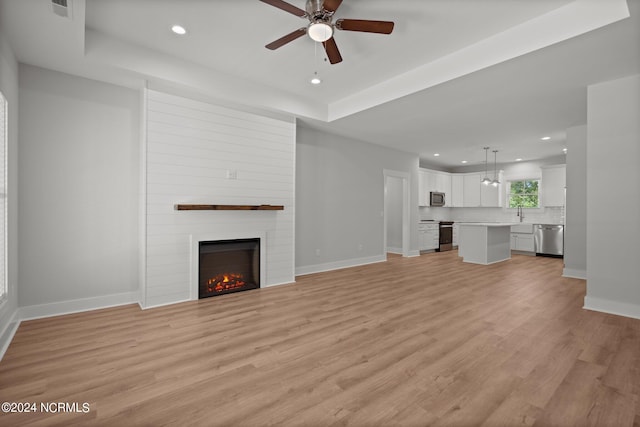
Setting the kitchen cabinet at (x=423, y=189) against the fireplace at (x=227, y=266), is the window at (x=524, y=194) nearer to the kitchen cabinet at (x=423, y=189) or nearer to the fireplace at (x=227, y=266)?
the kitchen cabinet at (x=423, y=189)

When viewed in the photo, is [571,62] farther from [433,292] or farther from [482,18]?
[433,292]

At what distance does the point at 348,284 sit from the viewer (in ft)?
16.1

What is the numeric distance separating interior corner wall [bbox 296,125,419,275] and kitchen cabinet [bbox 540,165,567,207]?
184 inches

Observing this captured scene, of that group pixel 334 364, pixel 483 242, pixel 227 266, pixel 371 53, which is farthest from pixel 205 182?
pixel 483 242

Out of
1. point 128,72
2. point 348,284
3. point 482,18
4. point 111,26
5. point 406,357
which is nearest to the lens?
point 406,357

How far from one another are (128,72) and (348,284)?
4.11 meters

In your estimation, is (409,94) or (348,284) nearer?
(409,94)

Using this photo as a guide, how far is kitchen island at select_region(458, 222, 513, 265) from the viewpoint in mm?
6824

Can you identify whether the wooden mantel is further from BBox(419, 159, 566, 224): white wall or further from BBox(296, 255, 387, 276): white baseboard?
BBox(419, 159, 566, 224): white wall

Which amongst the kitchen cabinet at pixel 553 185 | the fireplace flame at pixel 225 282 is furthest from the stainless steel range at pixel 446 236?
the fireplace flame at pixel 225 282

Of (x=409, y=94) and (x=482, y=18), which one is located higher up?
(x=482, y=18)

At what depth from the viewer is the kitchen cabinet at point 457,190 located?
401 inches

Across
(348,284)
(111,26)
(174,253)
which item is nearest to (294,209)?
(348,284)

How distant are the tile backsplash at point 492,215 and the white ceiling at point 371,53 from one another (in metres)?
4.56
